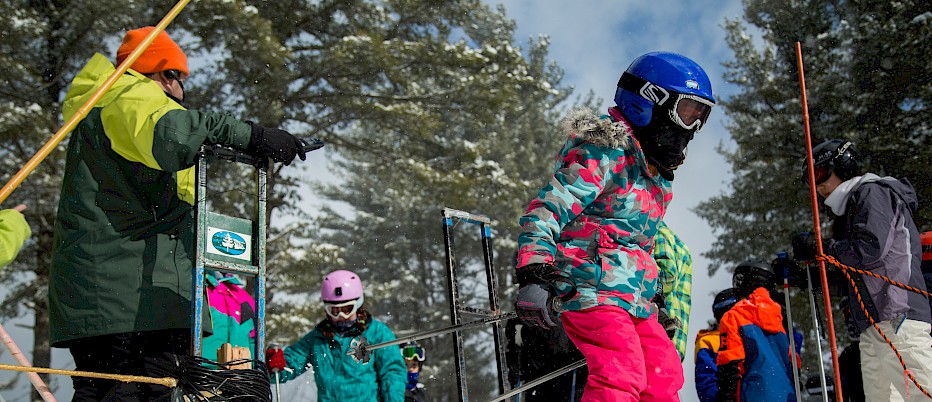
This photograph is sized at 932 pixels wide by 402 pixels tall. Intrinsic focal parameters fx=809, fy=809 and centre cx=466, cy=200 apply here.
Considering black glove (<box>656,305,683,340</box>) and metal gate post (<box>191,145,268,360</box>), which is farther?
black glove (<box>656,305,683,340</box>)

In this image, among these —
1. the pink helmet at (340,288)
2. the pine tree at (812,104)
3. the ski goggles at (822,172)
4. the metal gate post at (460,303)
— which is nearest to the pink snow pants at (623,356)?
the metal gate post at (460,303)

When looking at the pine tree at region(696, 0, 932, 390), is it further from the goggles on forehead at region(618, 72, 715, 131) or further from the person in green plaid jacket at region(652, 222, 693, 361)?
the goggles on forehead at region(618, 72, 715, 131)

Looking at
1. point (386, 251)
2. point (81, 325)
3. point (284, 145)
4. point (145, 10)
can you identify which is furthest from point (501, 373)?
point (386, 251)

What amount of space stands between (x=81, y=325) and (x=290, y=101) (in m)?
12.1

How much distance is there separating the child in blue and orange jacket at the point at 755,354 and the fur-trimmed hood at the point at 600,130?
3.07 m

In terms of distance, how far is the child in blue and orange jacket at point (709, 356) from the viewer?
5699 millimetres

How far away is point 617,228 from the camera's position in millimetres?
2855

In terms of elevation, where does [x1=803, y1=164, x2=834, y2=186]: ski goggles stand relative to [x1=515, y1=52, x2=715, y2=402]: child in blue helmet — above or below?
above

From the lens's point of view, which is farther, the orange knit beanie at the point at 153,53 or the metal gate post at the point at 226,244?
the orange knit beanie at the point at 153,53

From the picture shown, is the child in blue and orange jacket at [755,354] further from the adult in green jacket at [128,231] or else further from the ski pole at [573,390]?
the adult in green jacket at [128,231]

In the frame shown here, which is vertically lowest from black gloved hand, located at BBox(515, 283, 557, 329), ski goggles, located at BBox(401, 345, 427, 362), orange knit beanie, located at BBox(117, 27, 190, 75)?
black gloved hand, located at BBox(515, 283, 557, 329)

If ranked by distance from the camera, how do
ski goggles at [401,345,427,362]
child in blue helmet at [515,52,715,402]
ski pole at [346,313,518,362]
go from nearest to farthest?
child in blue helmet at [515,52,715,402], ski pole at [346,313,518,362], ski goggles at [401,345,427,362]

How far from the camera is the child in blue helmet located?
2.58 m

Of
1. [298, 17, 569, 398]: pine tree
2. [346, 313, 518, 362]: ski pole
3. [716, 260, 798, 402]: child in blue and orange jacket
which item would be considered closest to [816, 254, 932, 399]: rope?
[716, 260, 798, 402]: child in blue and orange jacket
